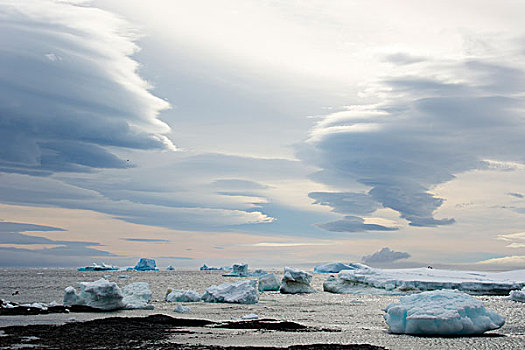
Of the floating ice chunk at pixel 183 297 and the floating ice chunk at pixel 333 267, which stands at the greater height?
the floating ice chunk at pixel 333 267

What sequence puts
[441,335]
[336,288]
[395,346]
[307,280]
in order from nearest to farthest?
[395,346]
[441,335]
[307,280]
[336,288]

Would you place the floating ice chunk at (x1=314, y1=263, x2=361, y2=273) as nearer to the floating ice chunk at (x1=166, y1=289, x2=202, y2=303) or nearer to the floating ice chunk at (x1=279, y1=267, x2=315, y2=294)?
the floating ice chunk at (x1=279, y1=267, x2=315, y2=294)

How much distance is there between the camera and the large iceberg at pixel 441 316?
1433cm

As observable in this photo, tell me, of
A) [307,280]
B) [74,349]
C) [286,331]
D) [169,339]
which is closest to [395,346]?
[286,331]

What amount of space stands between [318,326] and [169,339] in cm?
564

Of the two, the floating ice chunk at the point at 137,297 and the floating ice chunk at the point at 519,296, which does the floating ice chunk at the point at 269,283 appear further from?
the floating ice chunk at the point at 137,297

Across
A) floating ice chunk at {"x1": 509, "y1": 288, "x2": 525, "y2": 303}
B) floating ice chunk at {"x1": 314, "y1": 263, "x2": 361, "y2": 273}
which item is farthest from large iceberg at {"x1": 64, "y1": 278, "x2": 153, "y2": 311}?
floating ice chunk at {"x1": 314, "y1": 263, "x2": 361, "y2": 273}

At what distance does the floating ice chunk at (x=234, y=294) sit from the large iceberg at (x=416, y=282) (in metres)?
14.0

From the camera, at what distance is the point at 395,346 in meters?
12.5

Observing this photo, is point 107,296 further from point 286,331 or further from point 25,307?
point 286,331

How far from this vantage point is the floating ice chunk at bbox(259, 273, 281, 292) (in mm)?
39188

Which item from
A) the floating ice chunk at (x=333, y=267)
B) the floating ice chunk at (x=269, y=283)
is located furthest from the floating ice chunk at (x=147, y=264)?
the floating ice chunk at (x=269, y=283)

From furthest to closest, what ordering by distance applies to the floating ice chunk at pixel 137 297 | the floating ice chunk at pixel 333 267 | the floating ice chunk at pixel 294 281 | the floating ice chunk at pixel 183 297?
the floating ice chunk at pixel 333 267 < the floating ice chunk at pixel 294 281 < the floating ice chunk at pixel 183 297 < the floating ice chunk at pixel 137 297

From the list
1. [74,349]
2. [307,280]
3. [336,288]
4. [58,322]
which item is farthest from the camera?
[336,288]
